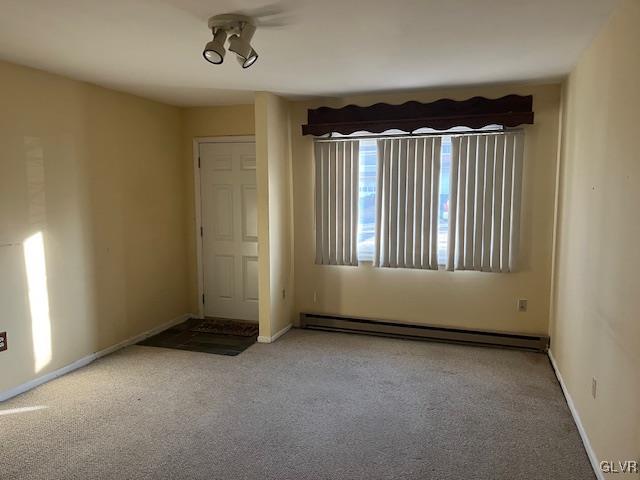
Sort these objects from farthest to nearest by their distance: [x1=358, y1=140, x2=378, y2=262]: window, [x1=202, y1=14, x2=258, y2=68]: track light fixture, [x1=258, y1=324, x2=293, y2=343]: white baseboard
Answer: [x1=358, y1=140, x2=378, y2=262]: window
[x1=258, y1=324, x2=293, y2=343]: white baseboard
[x1=202, y1=14, x2=258, y2=68]: track light fixture

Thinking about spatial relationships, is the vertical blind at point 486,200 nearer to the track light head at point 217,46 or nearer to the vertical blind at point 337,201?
the vertical blind at point 337,201

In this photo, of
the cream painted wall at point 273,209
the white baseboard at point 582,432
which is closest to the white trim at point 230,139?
the cream painted wall at point 273,209

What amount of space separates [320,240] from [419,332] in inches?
51.6

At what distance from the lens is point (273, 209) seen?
14.1ft

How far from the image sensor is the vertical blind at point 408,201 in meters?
4.17

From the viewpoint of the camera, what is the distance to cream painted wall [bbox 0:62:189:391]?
317cm

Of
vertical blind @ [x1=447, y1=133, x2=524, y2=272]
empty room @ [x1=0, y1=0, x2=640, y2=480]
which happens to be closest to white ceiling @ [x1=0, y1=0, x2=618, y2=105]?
empty room @ [x1=0, y1=0, x2=640, y2=480]

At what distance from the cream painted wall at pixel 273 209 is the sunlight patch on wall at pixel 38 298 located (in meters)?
1.73

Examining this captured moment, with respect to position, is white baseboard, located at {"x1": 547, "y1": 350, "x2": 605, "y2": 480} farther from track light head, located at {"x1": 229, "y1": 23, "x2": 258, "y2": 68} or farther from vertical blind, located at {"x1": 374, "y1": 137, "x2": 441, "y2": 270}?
track light head, located at {"x1": 229, "y1": 23, "x2": 258, "y2": 68}

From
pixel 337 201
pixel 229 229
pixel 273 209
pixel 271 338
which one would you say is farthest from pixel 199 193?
pixel 271 338

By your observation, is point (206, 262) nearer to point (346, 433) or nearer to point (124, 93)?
point (124, 93)

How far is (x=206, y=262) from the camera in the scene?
16.7 feet

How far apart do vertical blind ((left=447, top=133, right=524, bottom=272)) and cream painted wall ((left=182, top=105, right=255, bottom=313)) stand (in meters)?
2.14

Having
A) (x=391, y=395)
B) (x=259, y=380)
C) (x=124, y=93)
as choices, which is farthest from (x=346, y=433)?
(x=124, y=93)
